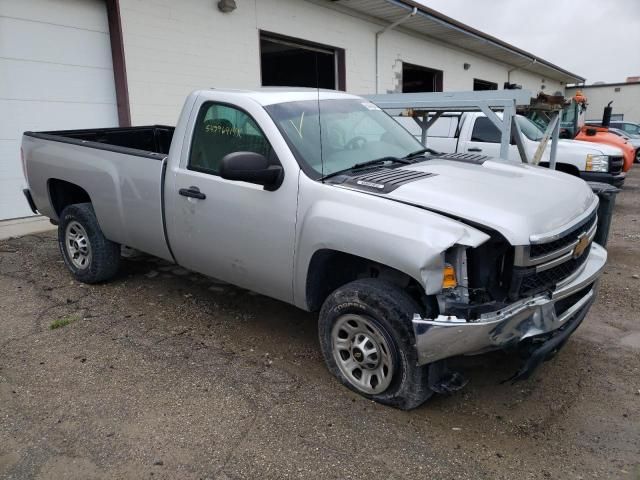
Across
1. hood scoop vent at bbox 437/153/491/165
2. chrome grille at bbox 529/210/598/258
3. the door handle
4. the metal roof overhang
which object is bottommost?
chrome grille at bbox 529/210/598/258

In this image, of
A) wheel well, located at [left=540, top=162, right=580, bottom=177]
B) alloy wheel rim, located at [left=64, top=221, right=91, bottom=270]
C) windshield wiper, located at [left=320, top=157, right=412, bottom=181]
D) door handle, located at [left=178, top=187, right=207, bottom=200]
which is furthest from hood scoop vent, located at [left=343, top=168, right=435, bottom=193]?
wheel well, located at [left=540, top=162, right=580, bottom=177]

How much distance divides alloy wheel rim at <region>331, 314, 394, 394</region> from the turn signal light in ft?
1.72

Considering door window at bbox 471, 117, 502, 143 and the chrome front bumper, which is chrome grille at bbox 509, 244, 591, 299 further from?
door window at bbox 471, 117, 502, 143

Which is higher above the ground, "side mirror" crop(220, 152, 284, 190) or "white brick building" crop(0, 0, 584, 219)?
"white brick building" crop(0, 0, 584, 219)

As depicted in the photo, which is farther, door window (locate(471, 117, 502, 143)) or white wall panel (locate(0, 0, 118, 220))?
door window (locate(471, 117, 502, 143))

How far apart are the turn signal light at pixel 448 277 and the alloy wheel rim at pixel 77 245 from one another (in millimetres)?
3797

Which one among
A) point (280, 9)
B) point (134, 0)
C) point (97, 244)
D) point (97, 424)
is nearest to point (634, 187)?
point (280, 9)

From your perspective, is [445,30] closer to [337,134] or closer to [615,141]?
[615,141]

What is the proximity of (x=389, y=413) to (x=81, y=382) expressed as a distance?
2.09 metres

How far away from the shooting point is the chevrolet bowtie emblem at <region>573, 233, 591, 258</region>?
10.6ft

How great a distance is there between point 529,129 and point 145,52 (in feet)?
22.4

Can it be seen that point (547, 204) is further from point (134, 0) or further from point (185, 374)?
point (134, 0)

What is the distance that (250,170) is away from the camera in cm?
335

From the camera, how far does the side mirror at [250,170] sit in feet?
10.9
